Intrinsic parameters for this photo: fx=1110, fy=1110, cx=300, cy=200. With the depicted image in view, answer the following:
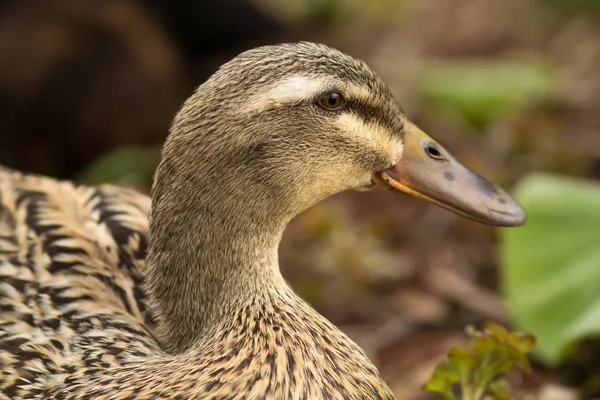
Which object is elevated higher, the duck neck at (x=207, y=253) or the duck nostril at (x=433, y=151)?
the duck nostril at (x=433, y=151)

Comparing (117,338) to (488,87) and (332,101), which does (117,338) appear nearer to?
(332,101)

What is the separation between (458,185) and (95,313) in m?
0.93

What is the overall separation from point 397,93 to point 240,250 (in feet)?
11.5

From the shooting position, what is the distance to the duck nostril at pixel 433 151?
2.68m

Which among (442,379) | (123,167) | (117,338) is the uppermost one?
(123,167)

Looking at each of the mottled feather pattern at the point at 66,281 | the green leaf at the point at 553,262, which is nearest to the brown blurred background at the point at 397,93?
the green leaf at the point at 553,262

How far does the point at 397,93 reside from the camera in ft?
19.3

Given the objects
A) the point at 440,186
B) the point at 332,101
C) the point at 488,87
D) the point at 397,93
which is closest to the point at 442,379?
the point at 440,186

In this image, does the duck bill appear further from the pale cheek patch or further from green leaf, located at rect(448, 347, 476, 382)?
green leaf, located at rect(448, 347, 476, 382)

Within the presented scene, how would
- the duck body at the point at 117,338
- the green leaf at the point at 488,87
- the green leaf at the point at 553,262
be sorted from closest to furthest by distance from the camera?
the duck body at the point at 117,338 < the green leaf at the point at 553,262 < the green leaf at the point at 488,87

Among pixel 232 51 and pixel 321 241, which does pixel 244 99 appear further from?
pixel 232 51

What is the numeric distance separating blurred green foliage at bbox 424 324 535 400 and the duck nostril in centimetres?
44

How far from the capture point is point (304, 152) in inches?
98.5

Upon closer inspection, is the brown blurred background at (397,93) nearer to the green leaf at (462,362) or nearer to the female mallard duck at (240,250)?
the green leaf at (462,362)
